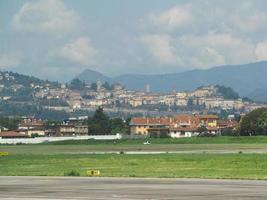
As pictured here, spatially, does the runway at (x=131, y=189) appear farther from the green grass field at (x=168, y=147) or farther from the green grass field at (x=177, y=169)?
the green grass field at (x=168, y=147)

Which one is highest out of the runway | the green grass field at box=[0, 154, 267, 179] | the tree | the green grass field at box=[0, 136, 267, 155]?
the tree

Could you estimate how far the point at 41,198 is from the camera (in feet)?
105

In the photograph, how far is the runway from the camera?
107 feet

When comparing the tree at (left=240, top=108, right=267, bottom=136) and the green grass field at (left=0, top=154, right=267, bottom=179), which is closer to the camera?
the green grass field at (left=0, top=154, right=267, bottom=179)

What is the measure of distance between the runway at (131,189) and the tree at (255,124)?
473 ft

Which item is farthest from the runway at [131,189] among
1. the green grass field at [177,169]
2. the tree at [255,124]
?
the tree at [255,124]

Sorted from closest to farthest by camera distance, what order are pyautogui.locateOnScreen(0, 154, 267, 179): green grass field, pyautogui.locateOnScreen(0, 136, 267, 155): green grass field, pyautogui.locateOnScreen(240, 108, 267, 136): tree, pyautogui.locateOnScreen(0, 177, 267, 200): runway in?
pyautogui.locateOnScreen(0, 177, 267, 200): runway, pyautogui.locateOnScreen(0, 154, 267, 179): green grass field, pyautogui.locateOnScreen(0, 136, 267, 155): green grass field, pyautogui.locateOnScreen(240, 108, 267, 136): tree

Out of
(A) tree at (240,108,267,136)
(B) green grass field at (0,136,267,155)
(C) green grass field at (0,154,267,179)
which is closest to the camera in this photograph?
(C) green grass field at (0,154,267,179)

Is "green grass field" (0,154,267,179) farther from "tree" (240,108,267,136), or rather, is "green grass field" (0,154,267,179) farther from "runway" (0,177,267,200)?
"tree" (240,108,267,136)

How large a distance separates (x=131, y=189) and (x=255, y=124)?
155 metres

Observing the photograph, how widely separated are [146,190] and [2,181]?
1258 cm

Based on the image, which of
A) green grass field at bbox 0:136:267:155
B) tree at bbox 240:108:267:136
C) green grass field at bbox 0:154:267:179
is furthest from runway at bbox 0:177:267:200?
tree at bbox 240:108:267:136

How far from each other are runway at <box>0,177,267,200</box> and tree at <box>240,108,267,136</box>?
144m

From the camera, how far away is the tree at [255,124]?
611 ft
